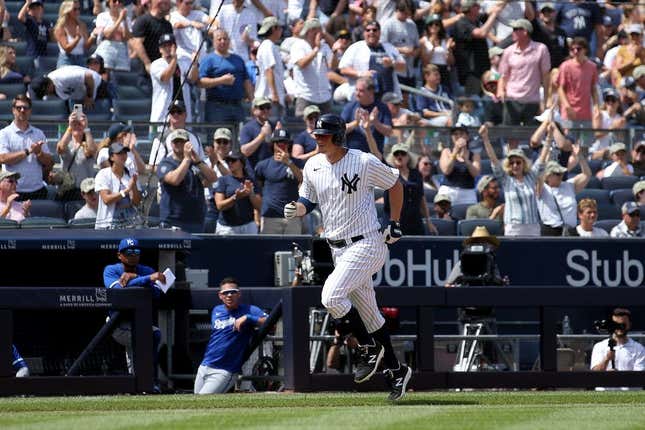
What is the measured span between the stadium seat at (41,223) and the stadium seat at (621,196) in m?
6.70

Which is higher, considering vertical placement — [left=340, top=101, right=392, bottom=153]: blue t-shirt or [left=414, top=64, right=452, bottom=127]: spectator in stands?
[left=414, top=64, right=452, bottom=127]: spectator in stands

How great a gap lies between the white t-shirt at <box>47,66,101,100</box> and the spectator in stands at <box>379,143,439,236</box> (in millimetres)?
3569

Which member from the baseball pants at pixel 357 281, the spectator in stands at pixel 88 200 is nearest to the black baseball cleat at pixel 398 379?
the baseball pants at pixel 357 281

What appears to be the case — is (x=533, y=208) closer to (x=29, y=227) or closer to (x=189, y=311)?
(x=189, y=311)

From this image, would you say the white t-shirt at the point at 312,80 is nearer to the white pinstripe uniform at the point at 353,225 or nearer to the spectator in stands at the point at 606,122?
the spectator in stands at the point at 606,122

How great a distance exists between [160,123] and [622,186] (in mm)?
5667

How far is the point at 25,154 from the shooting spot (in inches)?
570

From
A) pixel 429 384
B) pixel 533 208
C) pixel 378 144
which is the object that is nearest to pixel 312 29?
pixel 378 144

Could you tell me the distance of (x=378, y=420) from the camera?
891 centimetres

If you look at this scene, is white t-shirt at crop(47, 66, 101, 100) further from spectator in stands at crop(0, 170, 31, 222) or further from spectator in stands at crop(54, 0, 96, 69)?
spectator in stands at crop(0, 170, 31, 222)

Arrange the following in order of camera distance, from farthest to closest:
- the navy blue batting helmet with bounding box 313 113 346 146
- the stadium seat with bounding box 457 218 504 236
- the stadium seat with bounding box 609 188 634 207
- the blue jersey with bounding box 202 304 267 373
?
the stadium seat with bounding box 609 188 634 207 → the stadium seat with bounding box 457 218 504 236 → the blue jersey with bounding box 202 304 267 373 → the navy blue batting helmet with bounding box 313 113 346 146

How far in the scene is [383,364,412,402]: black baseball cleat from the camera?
1030cm

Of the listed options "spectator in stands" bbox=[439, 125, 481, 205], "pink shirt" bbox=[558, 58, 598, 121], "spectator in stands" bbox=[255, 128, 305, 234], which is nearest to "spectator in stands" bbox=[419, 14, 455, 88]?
"pink shirt" bbox=[558, 58, 598, 121]

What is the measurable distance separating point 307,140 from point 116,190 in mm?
2476
